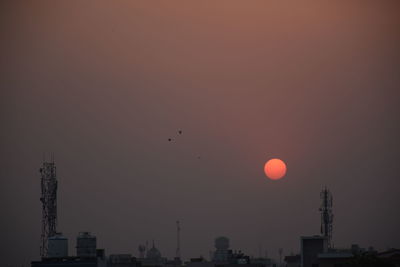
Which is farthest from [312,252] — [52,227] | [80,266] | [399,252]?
[52,227]

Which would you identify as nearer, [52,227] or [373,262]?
[373,262]

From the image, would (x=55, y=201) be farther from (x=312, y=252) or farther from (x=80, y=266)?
(x=312, y=252)

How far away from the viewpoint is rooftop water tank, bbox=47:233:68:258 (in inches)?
6885

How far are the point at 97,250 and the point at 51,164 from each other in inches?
815

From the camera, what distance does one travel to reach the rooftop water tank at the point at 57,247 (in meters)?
175

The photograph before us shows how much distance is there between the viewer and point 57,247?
175875mm

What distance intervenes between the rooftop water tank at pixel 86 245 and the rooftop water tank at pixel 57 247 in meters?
12.8

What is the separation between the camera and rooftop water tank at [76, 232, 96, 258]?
626 ft

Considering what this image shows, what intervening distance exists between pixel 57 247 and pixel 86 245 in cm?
1765

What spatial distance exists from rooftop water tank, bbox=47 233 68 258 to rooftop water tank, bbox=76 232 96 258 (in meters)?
12.8

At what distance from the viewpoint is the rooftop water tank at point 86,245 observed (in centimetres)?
19075

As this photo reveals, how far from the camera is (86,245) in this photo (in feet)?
634

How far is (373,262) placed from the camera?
4589 inches

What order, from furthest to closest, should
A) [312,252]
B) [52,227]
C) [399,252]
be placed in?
[52,227] → [312,252] → [399,252]
